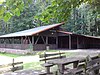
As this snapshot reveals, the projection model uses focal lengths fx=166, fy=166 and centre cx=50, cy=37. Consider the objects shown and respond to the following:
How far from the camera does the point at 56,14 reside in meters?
4.34

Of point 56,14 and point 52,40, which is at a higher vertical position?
point 56,14

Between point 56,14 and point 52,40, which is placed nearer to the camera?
point 56,14

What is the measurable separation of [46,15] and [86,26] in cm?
3343

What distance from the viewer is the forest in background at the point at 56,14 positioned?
123 inches

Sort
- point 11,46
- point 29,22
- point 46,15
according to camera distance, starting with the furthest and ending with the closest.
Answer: point 29,22, point 11,46, point 46,15

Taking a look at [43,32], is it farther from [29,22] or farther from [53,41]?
[29,22]

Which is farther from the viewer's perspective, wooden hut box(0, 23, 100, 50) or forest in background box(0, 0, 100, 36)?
wooden hut box(0, 23, 100, 50)

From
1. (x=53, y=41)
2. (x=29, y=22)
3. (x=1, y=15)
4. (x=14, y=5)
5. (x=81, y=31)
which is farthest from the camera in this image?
(x=29, y=22)

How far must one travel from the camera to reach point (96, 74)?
249 inches

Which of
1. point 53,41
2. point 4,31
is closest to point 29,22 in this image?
point 4,31

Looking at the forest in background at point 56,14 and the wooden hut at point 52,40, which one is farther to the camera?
the wooden hut at point 52,40

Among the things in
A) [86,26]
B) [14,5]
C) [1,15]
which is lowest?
[1,15]

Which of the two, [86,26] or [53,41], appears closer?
[53,41]

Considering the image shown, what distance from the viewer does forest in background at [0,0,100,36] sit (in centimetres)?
312
